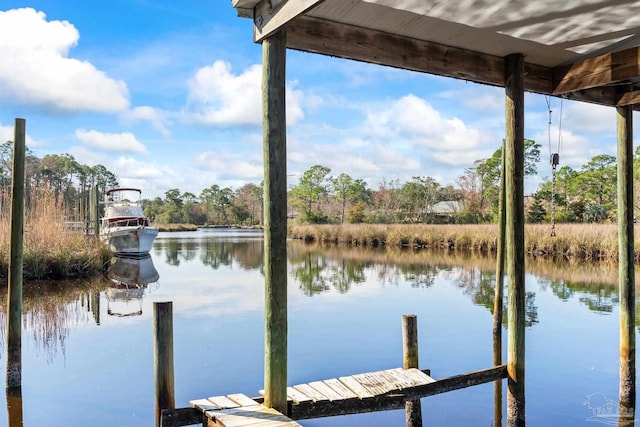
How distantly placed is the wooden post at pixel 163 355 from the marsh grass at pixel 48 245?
955cm

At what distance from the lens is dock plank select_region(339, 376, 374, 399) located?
12.0 feet

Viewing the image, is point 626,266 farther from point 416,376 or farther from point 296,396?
point 296,396

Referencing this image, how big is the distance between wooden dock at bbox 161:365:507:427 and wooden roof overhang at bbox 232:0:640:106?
212cm

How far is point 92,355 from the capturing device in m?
7.36

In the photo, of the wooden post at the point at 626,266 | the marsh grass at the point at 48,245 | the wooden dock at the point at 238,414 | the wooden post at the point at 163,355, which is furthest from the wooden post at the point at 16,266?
the marsh grass at the point at 48,245

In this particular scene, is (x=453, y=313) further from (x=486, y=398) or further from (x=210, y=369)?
(x=210, y=369)

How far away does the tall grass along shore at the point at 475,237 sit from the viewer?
1788cm

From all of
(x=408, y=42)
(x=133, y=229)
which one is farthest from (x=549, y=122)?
(x=133, y=229)

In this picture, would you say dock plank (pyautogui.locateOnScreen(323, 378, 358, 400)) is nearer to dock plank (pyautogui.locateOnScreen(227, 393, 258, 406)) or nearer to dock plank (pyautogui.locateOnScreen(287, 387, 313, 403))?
dock plank (pyautogui.locateOnScreen(287, 387, 313, 403))

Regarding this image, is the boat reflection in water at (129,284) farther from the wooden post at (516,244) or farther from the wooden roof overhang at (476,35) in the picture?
the wooden roof overhang at (476,35)

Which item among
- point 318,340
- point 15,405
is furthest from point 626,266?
point 15,405

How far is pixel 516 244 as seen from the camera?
13.9 feet

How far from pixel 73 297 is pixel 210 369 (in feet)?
19.0

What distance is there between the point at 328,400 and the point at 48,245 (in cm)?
1149
